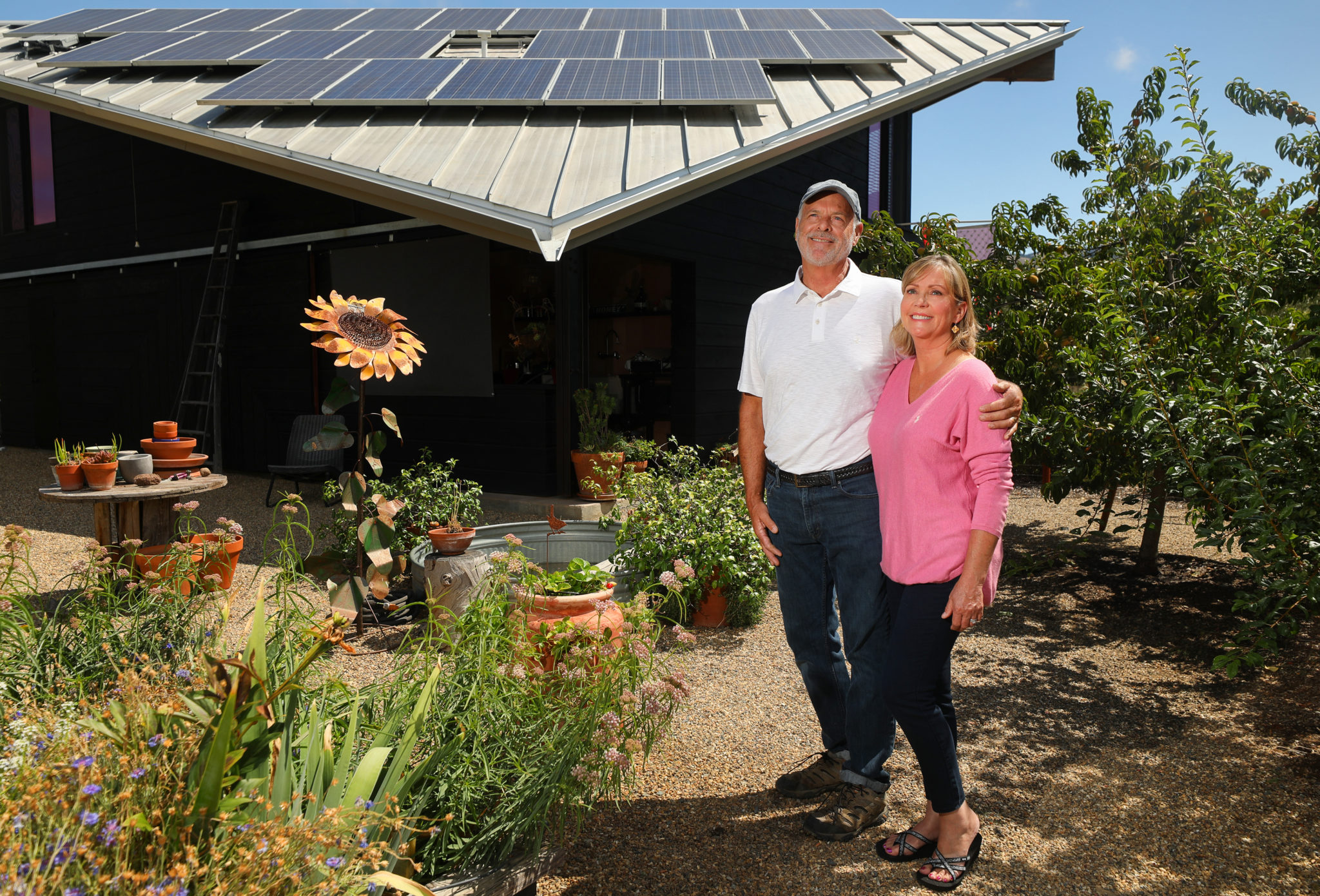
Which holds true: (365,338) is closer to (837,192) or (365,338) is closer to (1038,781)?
(837,192)

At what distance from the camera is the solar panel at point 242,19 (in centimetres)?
907

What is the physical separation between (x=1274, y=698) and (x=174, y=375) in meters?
10.6

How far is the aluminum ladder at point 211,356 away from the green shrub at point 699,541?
17.5 feet

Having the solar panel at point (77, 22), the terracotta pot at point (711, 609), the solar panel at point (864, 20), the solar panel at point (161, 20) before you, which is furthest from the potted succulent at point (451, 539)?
the solar panel at point (77, 22)

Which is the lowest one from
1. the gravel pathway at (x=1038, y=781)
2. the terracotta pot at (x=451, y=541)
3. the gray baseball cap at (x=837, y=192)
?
the gravel pathway at (x=1038, y=781)

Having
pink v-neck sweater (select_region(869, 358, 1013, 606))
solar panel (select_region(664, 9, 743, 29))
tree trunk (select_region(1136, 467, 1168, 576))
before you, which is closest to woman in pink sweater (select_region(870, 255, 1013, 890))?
pink v-neck sweater (select_region(869, 358, 1013, 606))

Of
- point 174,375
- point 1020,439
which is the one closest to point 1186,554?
point 1020,439

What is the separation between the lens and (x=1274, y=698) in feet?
11.7

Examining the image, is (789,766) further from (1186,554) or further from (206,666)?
(1186,554)

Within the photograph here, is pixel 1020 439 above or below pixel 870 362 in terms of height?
below

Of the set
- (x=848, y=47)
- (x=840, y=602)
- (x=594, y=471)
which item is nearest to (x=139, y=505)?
(x=594, y=471)

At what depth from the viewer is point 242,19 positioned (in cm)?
953

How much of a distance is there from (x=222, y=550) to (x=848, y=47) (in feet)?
22.9

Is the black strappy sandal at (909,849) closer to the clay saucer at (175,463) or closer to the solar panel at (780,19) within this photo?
the clay saucer at (175,463)
